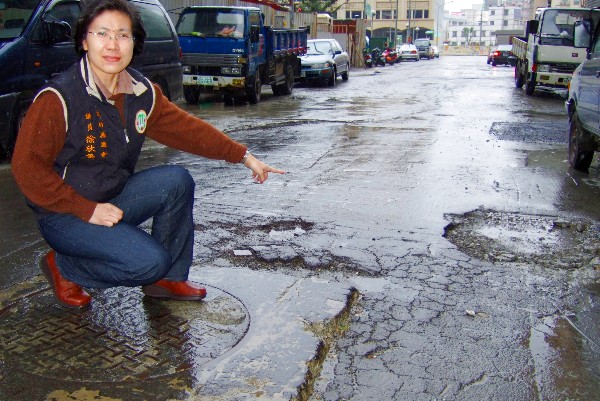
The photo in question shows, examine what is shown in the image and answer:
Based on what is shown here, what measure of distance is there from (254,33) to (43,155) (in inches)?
485

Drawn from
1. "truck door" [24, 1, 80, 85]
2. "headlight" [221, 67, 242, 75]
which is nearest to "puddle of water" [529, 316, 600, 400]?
"truck door" [24, 1, 80, 85]

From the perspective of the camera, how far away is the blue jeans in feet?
9.25

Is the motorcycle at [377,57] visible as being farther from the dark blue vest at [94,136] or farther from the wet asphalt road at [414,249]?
the dark blue vest at [94,136]

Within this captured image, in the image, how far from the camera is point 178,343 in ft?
9.61

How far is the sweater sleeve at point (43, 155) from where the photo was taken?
2664 millimetres

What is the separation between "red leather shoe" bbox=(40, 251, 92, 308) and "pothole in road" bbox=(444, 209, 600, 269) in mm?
2537

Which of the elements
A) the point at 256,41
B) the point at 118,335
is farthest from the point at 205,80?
the point at 118,335

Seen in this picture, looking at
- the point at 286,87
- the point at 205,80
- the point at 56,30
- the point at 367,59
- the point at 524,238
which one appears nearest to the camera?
the point at 524,238

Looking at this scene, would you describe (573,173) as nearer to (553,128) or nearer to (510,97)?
(553,128)

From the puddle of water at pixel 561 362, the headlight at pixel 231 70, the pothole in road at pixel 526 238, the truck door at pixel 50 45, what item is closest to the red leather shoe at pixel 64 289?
the puddle of water at pixel 561 362

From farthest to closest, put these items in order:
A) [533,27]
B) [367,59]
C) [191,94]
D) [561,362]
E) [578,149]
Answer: [367,59] → [533,27] → [191,94] → [578,149] → [561,362]

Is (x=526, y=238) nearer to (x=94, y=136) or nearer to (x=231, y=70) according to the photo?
(x=94, y=136)

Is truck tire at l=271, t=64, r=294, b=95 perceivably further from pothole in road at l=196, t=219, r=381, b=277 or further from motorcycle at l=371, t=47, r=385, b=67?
motorcycle at l=371, t=47, r=385, b=67

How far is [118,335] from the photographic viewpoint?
2992 mm
